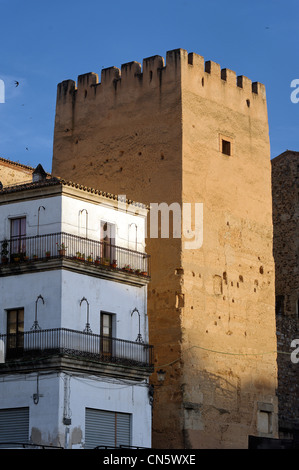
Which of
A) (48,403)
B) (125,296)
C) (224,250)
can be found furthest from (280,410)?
(48,403)

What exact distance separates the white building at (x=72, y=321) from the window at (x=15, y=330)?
3 cm

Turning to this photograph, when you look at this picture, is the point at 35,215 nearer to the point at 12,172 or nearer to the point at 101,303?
the point at 101,303

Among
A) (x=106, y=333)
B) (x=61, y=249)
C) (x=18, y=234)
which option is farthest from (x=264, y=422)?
(x=18, y=234)

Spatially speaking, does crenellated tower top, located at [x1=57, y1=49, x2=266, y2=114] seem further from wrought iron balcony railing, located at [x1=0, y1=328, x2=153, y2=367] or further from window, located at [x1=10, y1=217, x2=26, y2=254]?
wrought iron balcony railing, located at [x1=0, y1=328, x2=153, y2=367]

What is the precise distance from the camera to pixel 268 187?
44531 millimetres

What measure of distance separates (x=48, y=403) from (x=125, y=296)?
16.1 feet

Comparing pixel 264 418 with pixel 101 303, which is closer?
pixel 101 303

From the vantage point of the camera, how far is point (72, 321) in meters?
36.5

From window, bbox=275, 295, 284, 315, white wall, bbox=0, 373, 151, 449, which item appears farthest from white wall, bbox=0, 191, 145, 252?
window, bbox=275, 295, 284, 315

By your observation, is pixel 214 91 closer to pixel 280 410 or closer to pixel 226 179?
pixel 226 179

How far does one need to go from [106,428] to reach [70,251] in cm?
535

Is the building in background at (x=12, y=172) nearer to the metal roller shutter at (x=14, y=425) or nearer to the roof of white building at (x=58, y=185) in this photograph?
the roof of white building at (x=58, y=185)

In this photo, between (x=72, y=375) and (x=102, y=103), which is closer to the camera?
(x=72, y=375)

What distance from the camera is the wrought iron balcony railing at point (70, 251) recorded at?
37031 millimetres
